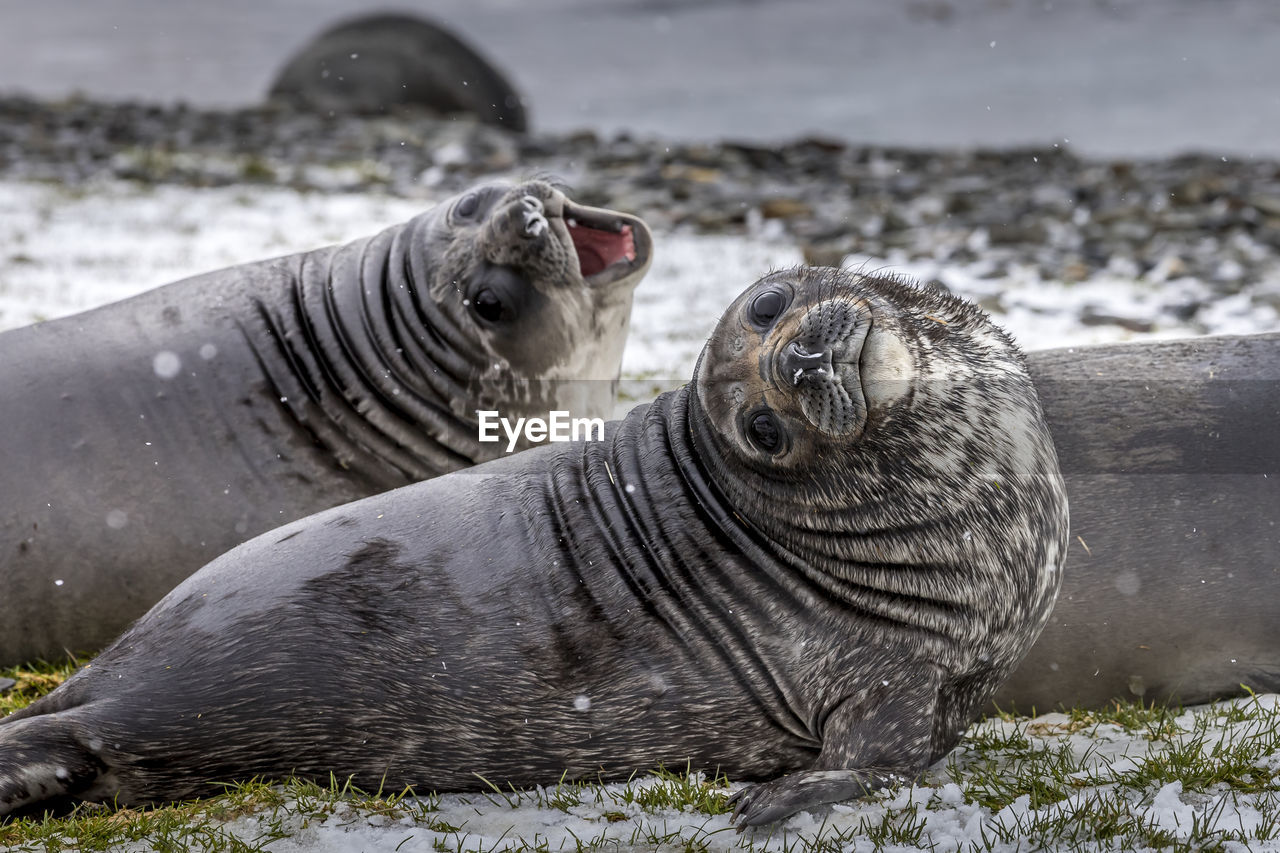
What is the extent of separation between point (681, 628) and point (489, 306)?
2.25 meters

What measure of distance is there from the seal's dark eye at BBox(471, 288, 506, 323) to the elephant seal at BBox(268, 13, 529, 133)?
15204mm

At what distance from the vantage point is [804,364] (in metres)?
3.61

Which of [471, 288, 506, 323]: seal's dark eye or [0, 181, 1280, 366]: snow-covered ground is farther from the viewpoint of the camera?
[0, 181, 1280, 366]: snow-covered ground

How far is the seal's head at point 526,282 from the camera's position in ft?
18.2

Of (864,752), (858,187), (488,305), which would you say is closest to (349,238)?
(858,187)

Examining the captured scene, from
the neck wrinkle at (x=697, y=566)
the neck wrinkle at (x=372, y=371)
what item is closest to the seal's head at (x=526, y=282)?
the neck wrinkle at (x=372, y=371)

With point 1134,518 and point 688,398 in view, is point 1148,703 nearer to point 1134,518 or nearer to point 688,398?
point 1134,518

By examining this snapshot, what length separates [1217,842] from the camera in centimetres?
321

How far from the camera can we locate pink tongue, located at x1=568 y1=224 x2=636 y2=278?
597 cm

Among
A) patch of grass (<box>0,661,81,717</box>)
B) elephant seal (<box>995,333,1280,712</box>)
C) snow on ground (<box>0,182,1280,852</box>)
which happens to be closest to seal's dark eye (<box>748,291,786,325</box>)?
snow on ground (<box>0,182,1280,852</box>)

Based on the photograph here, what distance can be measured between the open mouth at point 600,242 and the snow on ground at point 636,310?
1252mm

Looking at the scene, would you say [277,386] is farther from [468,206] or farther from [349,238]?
[349,238]

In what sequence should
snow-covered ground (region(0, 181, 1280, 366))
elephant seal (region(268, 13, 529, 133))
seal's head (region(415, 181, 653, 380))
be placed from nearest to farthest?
seal's head (region(415, 181, 653, 380)) → snow-covered ground (region(0, 181, 1280, 366)) → elephant seal (region(268, 13, 529, 133))

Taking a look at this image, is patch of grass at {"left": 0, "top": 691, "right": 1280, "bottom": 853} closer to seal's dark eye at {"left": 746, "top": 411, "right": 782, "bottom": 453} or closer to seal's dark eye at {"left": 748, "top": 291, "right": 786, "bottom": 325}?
seal's dark eye at {"left": 746, "top": 411, "right": 782, "bottom": 453}
